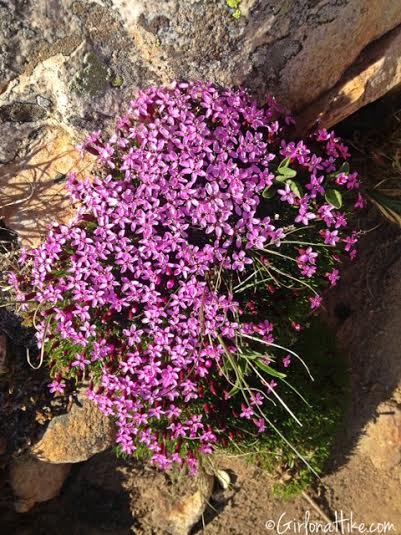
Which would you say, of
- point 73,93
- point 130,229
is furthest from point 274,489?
point 73,93

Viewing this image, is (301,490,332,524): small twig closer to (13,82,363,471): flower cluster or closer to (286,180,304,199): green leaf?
(13,82,363,471): flower cluster

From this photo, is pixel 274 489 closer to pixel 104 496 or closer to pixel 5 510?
pixel 104 496

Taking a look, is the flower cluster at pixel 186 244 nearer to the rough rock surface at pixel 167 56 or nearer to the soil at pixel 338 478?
the rough rock surface at pixel 167 56

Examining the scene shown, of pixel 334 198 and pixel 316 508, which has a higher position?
pixel 334 198

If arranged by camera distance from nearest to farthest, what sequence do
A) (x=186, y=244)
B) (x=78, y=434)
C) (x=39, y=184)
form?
(x=186, y=244)
(x=39, y=184)
(x=78, y=434)

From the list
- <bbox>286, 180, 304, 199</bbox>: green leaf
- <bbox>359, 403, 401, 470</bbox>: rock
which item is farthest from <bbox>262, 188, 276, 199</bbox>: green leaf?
<bbox>359, 403, 401, 470</bbox>: rock

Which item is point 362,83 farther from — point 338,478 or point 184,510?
point 184,510

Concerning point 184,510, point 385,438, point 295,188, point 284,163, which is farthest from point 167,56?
point 184,510

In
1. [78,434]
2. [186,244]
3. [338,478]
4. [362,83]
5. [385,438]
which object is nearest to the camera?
[186,244]
